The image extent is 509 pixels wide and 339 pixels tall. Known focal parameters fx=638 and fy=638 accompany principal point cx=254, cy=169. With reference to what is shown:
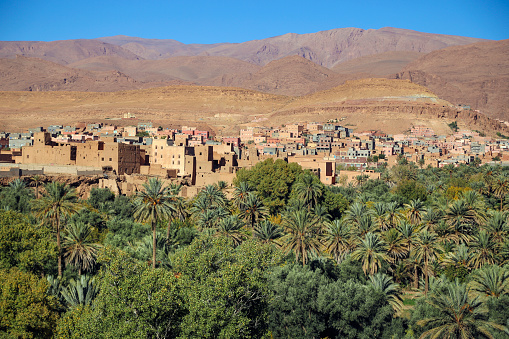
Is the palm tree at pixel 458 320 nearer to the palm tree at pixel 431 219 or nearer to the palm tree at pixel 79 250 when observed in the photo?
the palm tree at pixel 79 250

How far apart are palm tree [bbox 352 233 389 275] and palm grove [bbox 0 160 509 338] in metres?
0.07

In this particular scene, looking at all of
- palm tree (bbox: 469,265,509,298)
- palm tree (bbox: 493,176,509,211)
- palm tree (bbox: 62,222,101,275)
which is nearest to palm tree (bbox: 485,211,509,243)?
palm tree (bbox: 469,265,509,298)

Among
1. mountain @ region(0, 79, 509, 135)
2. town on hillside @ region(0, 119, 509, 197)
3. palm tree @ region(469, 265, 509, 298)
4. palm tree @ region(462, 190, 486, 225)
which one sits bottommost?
palm tree @ region(469, 265, 509, 298)

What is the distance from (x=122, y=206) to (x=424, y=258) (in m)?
22.6

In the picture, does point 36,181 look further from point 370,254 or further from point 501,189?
point 501,189

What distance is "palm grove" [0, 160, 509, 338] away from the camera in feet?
59.7

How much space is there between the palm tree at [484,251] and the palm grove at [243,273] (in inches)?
2.8

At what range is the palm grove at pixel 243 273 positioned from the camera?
18.2 meters

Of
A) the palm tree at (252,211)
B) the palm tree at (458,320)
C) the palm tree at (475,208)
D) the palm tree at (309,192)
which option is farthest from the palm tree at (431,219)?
the palm tree at (458,320)

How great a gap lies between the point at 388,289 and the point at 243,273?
898 centimetres

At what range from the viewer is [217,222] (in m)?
35.4

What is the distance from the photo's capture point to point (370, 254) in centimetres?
2981

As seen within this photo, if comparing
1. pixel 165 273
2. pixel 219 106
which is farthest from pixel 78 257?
pixel 219 106

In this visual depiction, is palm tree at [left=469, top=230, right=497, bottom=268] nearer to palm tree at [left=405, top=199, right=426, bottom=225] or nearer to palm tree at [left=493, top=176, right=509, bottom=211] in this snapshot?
palm tree at [left=405, top=199, right=426, bottom=225]
